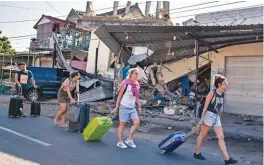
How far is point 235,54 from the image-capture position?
15.3 metres

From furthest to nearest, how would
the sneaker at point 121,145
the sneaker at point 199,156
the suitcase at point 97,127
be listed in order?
Result: the suitcase at point 97,127 → the sneaker at point 121,145 → the sneaker at point 199,156

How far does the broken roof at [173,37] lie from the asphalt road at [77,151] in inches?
212

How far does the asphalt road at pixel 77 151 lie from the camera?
6219 millimetres

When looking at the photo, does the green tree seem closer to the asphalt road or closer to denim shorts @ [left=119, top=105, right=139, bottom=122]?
the asphalt road

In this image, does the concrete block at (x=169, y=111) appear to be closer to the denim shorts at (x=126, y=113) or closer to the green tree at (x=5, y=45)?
the denim shorts at (x=126, y=113)

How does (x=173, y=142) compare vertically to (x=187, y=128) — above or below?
above

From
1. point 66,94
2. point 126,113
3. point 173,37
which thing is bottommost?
point 126,113

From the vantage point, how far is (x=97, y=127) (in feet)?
24.9

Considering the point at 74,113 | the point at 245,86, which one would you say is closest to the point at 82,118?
the point at 74,113

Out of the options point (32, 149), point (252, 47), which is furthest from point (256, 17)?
point (32, 149)

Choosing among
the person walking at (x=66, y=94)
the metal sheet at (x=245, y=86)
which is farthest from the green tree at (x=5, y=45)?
the person walking at (x=66, y=94)

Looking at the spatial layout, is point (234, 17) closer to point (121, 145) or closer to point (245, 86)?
point (245, 86)

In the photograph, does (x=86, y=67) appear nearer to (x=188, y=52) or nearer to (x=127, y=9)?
(x=127, y=9)

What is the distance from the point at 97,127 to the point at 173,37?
7.80m
